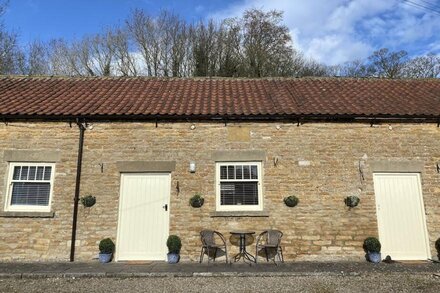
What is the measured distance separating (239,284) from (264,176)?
10.9 ft

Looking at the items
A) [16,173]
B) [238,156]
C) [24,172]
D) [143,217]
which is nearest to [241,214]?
[238,156]

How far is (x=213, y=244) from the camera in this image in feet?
29.3

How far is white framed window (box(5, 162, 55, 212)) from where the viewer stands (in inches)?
372

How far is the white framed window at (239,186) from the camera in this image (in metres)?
9.42

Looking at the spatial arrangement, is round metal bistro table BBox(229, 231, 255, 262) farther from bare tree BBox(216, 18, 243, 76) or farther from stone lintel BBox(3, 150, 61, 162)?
bare tree BBox(216, 18, 243, 76)

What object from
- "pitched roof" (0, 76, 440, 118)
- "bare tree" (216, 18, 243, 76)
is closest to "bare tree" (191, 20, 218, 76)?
"bare tree" (216, 18, 243, 76)

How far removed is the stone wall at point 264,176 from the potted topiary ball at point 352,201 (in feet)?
0.50

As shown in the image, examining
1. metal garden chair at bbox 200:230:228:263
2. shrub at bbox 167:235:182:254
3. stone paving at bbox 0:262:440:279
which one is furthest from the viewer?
metal garden chair at bbox 200:230:228:263

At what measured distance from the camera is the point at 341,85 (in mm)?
12914

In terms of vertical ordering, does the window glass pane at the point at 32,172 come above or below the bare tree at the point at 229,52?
below

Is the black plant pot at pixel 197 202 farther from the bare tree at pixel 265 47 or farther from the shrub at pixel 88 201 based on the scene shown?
the bare tree at pixel 265 47

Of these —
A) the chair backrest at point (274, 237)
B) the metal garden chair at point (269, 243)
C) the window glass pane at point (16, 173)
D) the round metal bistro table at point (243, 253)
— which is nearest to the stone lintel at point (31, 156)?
the window glass pane at point (16, 173)

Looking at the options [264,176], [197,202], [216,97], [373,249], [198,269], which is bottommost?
[198,269]

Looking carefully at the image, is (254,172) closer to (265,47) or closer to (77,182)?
(77,182)
